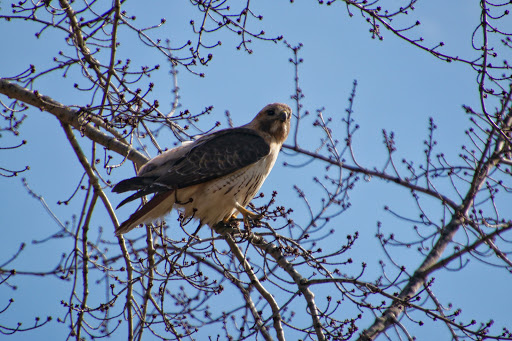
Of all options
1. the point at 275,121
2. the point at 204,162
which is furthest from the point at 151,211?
the point at 275,121

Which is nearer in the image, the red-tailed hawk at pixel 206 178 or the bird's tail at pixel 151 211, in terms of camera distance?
the bird's tail at pixel 151 211

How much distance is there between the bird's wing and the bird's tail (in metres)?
0.09

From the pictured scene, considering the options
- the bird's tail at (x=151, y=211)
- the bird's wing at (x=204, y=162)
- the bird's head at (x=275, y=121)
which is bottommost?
the bird's tail at (x=151, y=211)

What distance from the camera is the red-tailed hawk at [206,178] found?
16.7 feet

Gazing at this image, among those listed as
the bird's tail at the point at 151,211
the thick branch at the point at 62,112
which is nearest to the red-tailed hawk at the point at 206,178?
the bird's tail at the point at 151,211

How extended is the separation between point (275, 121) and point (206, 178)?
1.41m

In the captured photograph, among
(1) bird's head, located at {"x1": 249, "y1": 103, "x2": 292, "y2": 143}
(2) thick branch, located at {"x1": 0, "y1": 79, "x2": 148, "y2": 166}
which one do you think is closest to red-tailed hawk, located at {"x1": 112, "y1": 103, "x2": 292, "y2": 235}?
(2) thick branch, located at {"x1": 0, "y1": 79, "x2": 148, "y2": 166}

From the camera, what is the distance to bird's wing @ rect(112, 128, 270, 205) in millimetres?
5090

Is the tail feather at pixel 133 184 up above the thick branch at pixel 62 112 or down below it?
below

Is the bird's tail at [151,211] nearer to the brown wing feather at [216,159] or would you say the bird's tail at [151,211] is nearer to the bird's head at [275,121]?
the brown wing feather at [216,159]

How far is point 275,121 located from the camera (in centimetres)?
654

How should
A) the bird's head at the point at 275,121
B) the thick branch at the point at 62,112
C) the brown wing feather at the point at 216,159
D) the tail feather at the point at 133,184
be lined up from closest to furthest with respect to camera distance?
the tail feather at the point at 133,184
the thick branch at the point at 62,112
the brown wing feather at the point at 216,159
the bird's head at the point at 275,121

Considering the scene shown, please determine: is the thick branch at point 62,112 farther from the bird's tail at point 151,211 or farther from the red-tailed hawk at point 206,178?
the bird's tail at point 151,211

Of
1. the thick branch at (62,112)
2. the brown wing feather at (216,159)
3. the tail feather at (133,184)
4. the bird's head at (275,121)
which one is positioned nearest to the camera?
the tail feather at (133,184)
